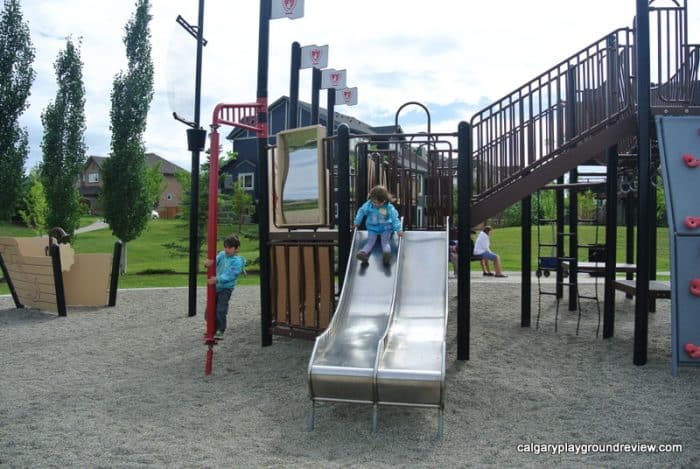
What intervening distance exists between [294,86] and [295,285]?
3.88 metres

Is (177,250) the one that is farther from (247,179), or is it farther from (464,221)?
(464,221)

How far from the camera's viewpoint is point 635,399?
5.91 metres

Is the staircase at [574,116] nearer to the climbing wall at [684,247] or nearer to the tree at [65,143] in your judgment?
the climbing wall at [684,247]

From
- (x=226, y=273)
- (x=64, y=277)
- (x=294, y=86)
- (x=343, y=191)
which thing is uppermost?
(x=294, y=86)

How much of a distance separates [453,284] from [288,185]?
378 inches

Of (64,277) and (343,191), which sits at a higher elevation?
(343,191)

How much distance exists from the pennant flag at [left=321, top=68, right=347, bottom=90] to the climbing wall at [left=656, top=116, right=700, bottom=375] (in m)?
6.97

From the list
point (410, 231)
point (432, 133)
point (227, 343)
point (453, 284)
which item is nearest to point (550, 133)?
point (432, 133)

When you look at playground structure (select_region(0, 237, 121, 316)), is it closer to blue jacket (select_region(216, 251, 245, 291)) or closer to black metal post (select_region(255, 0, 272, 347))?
blue jacket (select_region(216, 251, 245, 291))

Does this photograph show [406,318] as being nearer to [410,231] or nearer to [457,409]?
[457,409]

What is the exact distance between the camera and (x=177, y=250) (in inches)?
1277

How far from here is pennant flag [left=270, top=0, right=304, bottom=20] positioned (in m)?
8.05

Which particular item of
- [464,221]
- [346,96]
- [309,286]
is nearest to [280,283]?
[309,286]

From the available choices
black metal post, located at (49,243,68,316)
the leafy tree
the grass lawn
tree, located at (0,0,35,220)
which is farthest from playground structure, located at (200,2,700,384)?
the leafy tree
